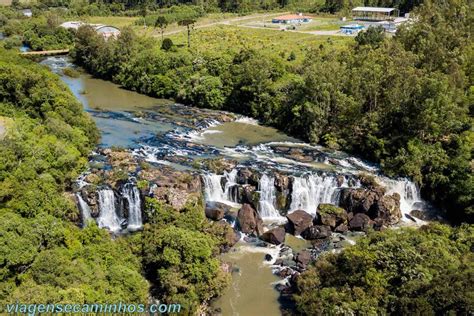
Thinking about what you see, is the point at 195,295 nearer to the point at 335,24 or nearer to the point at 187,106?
the point at 187,106

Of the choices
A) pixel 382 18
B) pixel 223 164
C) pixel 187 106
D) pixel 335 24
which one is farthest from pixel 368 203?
pixel 382 18

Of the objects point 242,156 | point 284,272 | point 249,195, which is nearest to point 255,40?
point 242,156

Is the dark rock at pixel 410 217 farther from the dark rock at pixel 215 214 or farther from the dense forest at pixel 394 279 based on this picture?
the dark rock at pixel 215 214

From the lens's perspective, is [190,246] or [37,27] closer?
[190,246]

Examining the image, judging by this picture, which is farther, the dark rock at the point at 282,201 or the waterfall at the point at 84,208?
the dark rock at the point at 282,201

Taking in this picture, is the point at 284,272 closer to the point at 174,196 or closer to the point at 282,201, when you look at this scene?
the point at 282,201

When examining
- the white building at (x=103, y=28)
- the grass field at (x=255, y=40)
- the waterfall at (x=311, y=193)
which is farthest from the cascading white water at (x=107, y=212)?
the white building at (x=103, y=28)
